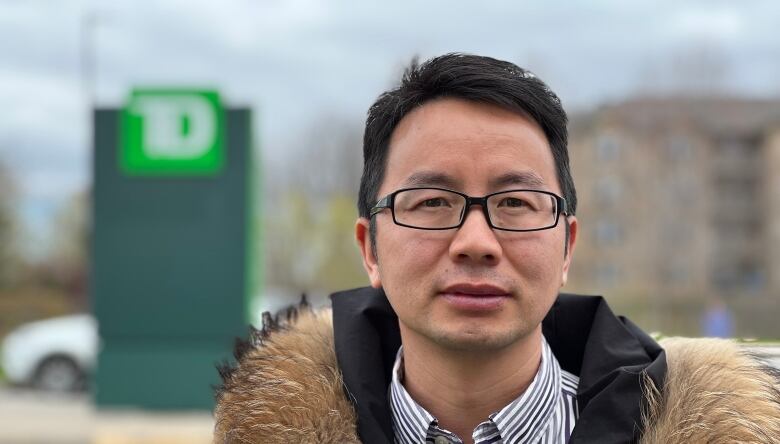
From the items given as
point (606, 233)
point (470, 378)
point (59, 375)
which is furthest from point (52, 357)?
point (606, 233)

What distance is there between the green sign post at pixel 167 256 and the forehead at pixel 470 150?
7486 millimetres

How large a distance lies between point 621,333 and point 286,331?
32.2 inches

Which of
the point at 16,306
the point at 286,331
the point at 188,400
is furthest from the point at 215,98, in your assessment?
the point at 16,306

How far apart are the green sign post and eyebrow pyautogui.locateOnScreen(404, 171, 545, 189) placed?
754 cm

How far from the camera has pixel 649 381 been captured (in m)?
2.07

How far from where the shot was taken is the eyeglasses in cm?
202

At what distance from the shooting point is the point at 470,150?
2.05 meters

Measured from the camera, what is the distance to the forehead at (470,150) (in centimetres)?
204

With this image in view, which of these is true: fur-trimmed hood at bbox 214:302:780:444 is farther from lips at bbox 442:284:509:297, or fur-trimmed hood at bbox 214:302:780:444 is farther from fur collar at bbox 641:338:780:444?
lips at bbox 442:284:509:297

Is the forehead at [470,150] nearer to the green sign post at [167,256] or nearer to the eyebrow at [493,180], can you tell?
the eyebrow at [493,180]

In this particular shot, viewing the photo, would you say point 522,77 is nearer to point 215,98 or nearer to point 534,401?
point 534,401

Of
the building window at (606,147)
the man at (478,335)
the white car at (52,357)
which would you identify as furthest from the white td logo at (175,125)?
the building window at (606,147)

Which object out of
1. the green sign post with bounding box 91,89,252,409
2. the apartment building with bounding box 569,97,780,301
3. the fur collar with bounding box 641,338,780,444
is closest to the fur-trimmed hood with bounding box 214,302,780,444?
the fur collar with bounding box 641,338,780,444

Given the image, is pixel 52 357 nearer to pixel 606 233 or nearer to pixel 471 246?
pixel 471 246
